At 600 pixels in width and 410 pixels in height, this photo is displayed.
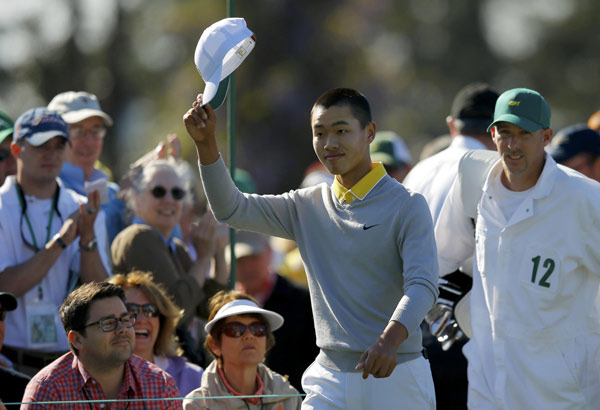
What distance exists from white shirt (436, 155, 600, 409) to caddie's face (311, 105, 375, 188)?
4.02ft

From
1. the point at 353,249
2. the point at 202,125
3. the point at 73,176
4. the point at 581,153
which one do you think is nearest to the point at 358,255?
the point at 353,249

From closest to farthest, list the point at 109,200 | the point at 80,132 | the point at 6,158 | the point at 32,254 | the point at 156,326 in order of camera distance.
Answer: the point at 156,326 → the point at 32,254 → the point at 6,158 → the point at 109,200 → the point at 80,132

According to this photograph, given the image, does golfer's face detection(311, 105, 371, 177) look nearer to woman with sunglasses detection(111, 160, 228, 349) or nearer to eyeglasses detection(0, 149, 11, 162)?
woman with sunglasses detection(111, 160, 228, 349)

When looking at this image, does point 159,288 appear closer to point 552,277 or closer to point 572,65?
point 552,277

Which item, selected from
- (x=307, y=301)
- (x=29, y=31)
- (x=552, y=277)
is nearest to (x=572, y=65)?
(x=29, y=31)

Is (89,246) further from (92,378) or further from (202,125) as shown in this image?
(202,125)

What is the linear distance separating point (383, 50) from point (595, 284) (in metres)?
→ 31.0

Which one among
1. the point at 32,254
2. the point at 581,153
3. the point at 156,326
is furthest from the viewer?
the point at 581,153

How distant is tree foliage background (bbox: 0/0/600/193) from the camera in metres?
28.6

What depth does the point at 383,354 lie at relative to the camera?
5152 mm

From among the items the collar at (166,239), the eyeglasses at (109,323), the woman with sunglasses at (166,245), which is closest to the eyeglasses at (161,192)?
the woman with sunglasses at (166,245)

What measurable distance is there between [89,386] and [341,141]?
171cm

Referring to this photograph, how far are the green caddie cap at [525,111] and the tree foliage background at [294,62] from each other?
16.1m

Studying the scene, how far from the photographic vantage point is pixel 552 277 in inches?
255
